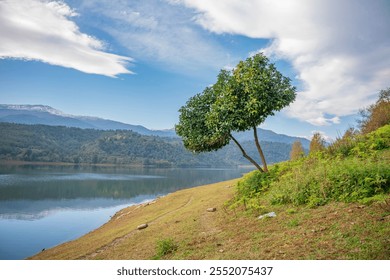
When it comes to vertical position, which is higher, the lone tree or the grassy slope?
the lone tree

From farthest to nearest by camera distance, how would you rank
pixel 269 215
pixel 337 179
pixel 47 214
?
pixel 47 214 → pixel 269 215 → pixel 337 179

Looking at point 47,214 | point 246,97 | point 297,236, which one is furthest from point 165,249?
point 47,214

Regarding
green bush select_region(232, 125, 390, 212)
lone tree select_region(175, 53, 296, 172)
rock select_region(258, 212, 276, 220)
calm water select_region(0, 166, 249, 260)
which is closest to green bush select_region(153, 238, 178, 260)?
rock select_region(258, 212, 276, 220)

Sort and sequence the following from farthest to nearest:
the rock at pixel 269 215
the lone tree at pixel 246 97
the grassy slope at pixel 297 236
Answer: the lone tree at pixel 246 97
the rock at pixel 269 215
the grassy slope at pixel 297 236

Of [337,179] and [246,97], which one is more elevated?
[246,97]

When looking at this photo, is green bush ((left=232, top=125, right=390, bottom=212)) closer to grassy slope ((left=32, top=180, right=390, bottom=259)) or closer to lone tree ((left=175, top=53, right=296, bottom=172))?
grassy slope ((left=32, top=180, right=390, bottom=259))

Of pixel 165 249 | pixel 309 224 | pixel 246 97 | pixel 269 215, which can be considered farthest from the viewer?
pixel 246 97

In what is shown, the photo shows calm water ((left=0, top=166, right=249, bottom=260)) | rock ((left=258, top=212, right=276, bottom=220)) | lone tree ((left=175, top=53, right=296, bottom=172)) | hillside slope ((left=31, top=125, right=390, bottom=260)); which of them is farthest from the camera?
calm water ((left=0, top=166, right=249, bottom=260))

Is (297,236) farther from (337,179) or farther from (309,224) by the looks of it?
(337,179)

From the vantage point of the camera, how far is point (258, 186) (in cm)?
1916

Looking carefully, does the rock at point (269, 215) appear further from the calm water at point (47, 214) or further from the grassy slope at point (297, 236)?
the calm water at point (47, 214)

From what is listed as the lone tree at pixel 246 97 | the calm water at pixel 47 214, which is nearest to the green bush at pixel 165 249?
the lone tree at pixel 246 97

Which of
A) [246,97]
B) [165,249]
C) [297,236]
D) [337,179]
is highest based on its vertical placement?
[246,97]
